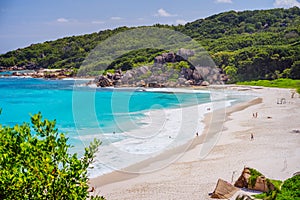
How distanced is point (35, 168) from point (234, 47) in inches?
3715

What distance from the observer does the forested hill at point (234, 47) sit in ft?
243

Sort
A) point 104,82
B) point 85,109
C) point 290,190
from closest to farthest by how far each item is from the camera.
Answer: point 290,190, point 85,109, point 104,82

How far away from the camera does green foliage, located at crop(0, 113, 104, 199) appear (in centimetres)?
547

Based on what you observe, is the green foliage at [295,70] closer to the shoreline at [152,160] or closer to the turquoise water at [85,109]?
the turquoise water at [85,109]

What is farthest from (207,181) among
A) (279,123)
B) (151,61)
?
(151,61)

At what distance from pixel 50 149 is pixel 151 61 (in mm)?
78907

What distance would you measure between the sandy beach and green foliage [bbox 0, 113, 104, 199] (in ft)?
Result: 30.8

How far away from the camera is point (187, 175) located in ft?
57.2

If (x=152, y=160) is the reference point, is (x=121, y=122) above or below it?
above

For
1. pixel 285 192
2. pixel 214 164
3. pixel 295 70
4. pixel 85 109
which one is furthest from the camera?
pixel 295 70

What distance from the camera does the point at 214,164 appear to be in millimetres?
19047

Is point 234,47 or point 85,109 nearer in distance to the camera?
point 85,109

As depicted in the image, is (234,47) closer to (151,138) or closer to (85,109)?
(85,109)

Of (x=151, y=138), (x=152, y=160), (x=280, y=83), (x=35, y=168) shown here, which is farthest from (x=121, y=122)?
(x=280, y=83)
